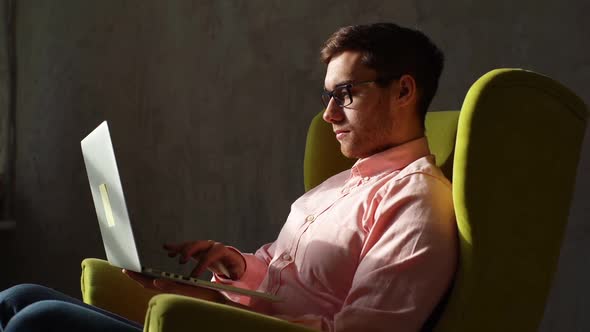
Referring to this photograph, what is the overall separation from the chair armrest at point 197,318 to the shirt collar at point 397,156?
0.51m

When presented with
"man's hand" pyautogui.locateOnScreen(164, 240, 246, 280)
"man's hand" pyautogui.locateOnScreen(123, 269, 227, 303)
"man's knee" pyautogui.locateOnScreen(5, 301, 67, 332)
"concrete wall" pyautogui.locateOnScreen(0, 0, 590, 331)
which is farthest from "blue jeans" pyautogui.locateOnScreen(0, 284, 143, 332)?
"concrete wall" pyautogui.locateOnScreen(0, 0, 590, 331)

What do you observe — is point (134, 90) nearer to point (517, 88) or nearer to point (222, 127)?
point (222, 127)

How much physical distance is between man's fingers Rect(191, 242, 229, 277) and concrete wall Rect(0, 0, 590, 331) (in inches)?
34.8

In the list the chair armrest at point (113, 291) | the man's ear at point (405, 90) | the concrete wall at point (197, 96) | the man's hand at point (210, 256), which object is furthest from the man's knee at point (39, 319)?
the concrete wall at point (197, 96)

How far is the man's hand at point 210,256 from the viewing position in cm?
160

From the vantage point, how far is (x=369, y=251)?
1.36 meters

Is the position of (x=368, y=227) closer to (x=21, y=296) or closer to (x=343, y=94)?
(x=343, y=94)

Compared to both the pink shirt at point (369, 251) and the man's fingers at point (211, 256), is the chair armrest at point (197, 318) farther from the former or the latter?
the man's fingers at point (211, 256)

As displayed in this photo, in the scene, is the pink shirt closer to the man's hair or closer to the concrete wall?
the man's hair

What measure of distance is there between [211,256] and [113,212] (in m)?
0.39

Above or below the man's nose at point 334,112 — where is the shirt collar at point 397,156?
below

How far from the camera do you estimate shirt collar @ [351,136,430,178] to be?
1.55 metres

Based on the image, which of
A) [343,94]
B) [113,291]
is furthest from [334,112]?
[113,291]

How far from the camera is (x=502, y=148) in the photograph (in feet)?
4.29
